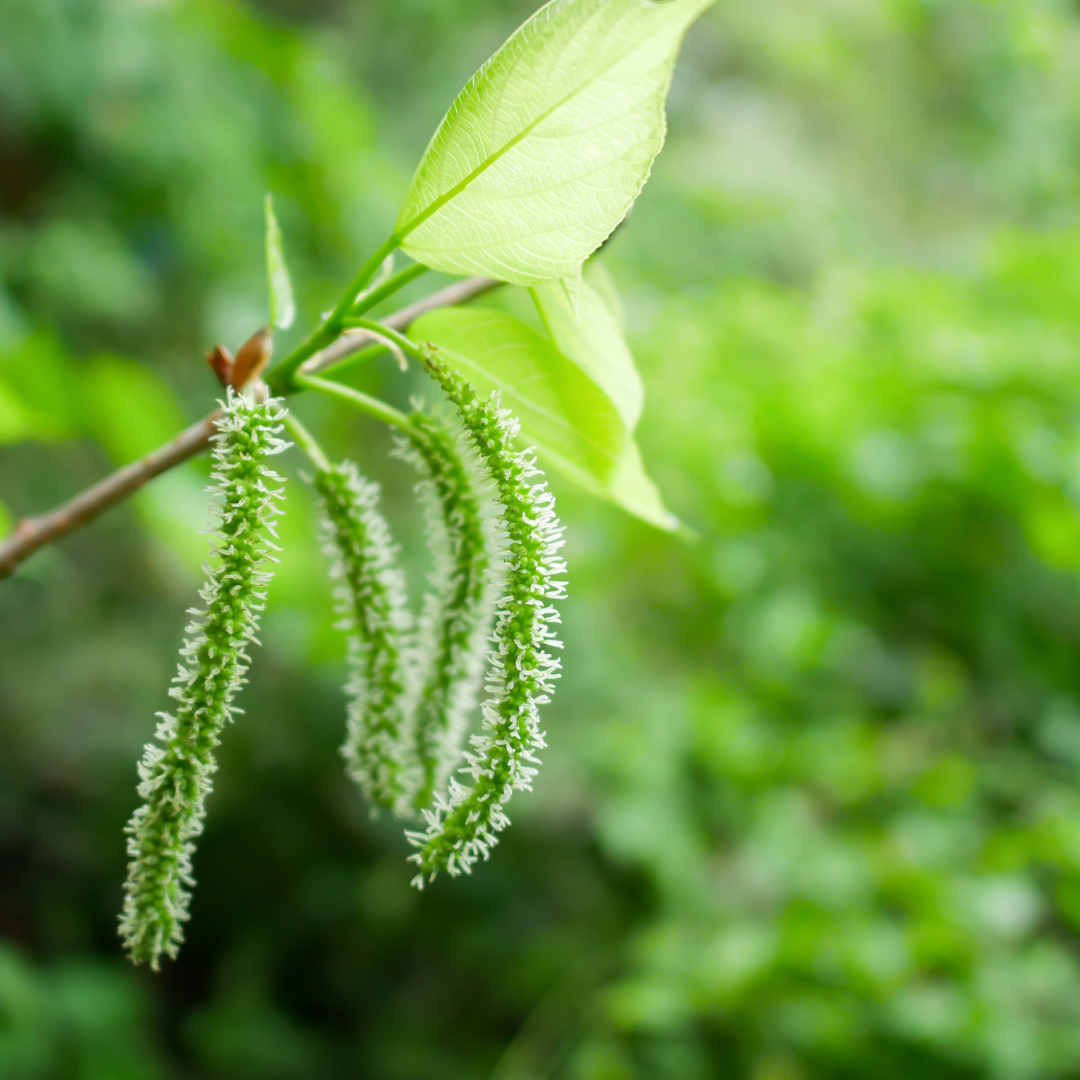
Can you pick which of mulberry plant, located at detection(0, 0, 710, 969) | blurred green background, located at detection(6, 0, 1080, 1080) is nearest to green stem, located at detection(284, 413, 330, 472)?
mulberry plant, located at detection(0, 0, 710, 969)

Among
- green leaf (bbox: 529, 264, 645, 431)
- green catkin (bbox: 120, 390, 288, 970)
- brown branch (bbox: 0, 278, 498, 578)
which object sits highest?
green leaf (bbox: 529, 264, 645, 431)

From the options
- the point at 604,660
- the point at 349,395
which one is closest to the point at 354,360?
the point at 349,395

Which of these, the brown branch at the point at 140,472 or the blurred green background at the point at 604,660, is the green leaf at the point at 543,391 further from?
the blurred green background at the point at 604,660

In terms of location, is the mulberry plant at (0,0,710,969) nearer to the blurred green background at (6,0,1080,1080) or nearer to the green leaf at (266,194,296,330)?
the green leaf at (266,194,296,330)

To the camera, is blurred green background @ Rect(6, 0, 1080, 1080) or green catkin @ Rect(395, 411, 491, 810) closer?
green catkin @ Rect(395, 411, 491, 810)

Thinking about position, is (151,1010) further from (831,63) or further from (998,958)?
(831,63)

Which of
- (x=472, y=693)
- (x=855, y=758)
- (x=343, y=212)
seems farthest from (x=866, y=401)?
(x=343, y=212)

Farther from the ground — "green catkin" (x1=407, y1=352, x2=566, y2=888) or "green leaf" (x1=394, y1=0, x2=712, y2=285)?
"green leaf" (x1=394, y1=0, x2=712, y2=285)
